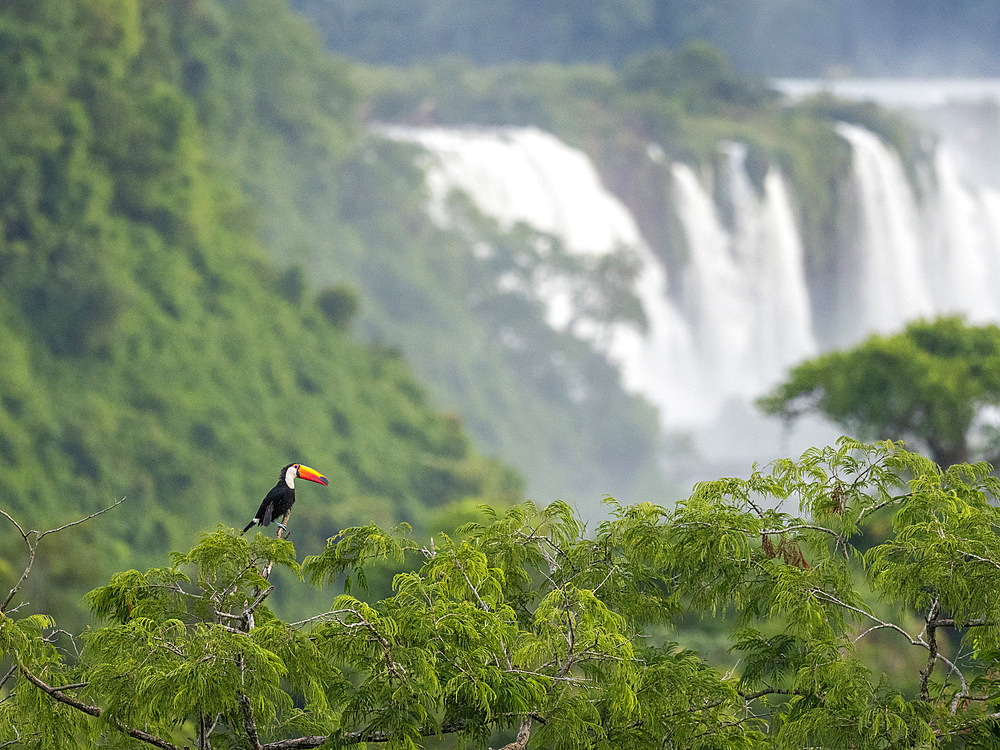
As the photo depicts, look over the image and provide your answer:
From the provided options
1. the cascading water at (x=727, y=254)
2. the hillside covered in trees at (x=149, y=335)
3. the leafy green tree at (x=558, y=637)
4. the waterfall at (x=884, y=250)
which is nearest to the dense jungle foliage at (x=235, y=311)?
the hillside covered in trees at (x=149, y=335)

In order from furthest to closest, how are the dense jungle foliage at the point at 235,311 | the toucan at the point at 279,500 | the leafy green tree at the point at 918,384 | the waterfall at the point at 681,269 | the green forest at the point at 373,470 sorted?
the waterfall at the point at 681,269, the dense jungle foliage at the point at 235,311, the leafy green tree at the point at 918,384, the toucan at the point at 279,500, the green forest at the point at 373,470

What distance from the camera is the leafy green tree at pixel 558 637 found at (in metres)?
3.59

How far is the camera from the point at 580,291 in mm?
28906

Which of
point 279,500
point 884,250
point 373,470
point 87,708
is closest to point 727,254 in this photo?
point 884,250

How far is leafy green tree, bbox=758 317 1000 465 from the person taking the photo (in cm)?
1516

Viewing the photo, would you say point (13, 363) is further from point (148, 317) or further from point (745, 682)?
point (745, 682)

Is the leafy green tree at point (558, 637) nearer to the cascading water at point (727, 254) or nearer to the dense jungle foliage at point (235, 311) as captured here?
the dense jungle foliage at point (235, 311)

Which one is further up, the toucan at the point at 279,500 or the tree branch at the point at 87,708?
the toucan at the point at 279,500

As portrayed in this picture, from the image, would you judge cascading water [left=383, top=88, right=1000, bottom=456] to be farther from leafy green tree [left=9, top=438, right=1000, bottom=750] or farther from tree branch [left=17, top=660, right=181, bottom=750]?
tree branch [left=17, top=660, right=181, bottom=750]

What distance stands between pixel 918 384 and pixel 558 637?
12522 mm

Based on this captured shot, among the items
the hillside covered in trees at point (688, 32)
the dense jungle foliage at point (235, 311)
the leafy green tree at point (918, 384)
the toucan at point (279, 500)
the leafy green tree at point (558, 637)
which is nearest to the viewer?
the leafy green tree at point (558, 637)

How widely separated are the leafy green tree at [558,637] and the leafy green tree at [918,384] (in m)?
11.3

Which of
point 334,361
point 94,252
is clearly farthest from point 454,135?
point 94,252

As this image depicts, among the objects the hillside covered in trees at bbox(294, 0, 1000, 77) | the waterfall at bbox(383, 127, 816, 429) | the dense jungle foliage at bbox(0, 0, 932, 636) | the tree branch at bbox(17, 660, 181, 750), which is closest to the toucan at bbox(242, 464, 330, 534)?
the tree branch at bbox(17, 660, 181, 750)
